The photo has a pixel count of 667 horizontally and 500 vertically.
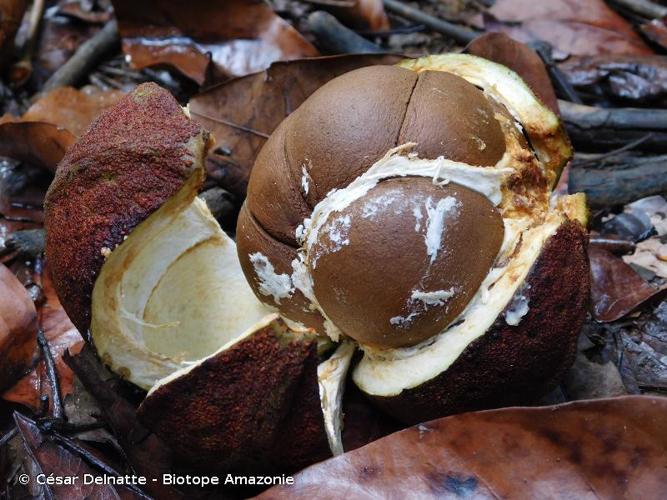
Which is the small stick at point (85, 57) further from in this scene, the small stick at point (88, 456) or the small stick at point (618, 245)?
the small stick at point (618, 245)

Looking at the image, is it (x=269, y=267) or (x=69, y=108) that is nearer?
(x=269, y=267)

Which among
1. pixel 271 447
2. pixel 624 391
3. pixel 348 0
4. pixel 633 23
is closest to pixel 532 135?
pixel 624 391

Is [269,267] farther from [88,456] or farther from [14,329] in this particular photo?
[14,329]

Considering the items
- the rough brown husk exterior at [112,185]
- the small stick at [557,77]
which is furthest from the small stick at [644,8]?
the rough brown husk exterior at [112,185]

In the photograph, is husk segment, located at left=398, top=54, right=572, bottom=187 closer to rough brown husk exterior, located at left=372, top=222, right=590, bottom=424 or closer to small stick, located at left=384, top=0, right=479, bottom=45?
rough brown husk exterior, located at left=372, top=222, right=590, bottom=424

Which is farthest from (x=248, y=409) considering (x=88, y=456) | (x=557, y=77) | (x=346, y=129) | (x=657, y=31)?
(x=657, y=31)

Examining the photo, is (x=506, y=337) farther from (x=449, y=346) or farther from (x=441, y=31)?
(x=441, y=31)

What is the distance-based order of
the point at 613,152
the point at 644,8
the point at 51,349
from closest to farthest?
the point at 51,349, the point at 613,152, the point at 644,8
